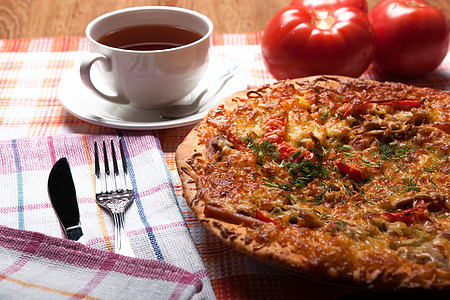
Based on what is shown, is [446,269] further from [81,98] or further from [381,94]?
[81,98]

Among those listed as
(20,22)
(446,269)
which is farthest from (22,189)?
(20,22)

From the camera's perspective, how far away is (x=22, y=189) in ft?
6.54

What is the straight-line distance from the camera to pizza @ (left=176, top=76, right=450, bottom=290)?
4.68 ft

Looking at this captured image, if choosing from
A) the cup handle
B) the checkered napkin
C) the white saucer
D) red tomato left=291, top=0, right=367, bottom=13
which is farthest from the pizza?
red tomato left=291, top=0, right=367, bottom=13

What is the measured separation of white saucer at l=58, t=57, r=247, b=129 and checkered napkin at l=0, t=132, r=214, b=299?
89mm

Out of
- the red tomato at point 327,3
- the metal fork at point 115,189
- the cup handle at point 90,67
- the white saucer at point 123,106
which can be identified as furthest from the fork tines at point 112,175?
the red tomato at point 327,3

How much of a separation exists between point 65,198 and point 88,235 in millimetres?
210

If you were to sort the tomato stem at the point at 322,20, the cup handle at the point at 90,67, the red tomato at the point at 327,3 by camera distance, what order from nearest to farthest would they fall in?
1. the cup handle at the point at 90,67
2. the tomato stem at the point at 322,20
3. the red tomato at the point at 327,3

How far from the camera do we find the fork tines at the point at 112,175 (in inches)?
77.3

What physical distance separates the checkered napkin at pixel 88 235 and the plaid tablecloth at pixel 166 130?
4 centimetres

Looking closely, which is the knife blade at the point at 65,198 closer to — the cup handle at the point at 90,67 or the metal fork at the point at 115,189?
the metal fork at the point at 115,189

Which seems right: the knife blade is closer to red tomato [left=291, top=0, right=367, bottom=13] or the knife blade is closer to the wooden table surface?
red tomato [left=291, top=0, right=367, bottom=13]

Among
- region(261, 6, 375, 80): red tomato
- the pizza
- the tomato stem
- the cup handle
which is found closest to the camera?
the pizza

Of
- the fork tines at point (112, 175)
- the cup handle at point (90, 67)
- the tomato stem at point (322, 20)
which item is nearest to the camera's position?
the fork tines at point (112, 175)
